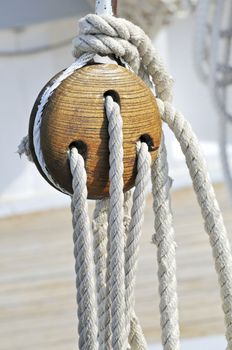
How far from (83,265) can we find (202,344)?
1369mm

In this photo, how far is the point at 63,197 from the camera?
12.7 ft

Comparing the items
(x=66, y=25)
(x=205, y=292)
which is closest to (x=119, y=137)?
(x=205, y=292)

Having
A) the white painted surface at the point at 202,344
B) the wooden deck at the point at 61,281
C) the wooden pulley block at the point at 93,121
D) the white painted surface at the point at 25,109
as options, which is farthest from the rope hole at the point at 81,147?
the white painted surface at the point at 25,109

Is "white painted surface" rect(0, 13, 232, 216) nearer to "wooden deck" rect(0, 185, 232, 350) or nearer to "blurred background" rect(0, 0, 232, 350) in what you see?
"blurred background" rect(0, 0, 232, 350)

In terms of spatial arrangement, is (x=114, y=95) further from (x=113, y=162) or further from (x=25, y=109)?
(x=25, y=109)

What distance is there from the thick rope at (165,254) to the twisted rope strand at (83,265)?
0.09 metres

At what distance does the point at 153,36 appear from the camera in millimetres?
3697

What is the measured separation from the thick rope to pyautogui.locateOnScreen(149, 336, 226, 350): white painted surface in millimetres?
1198


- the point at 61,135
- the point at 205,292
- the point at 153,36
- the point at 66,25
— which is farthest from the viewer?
the point at 66,25

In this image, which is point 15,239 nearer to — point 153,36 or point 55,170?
point 153,36

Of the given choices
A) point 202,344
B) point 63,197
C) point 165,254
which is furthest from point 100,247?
point 63,197

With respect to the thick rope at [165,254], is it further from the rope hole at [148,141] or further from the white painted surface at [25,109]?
the white painted surface at [25,109]

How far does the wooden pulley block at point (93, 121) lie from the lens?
93cm

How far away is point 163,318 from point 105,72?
0.27 meters
